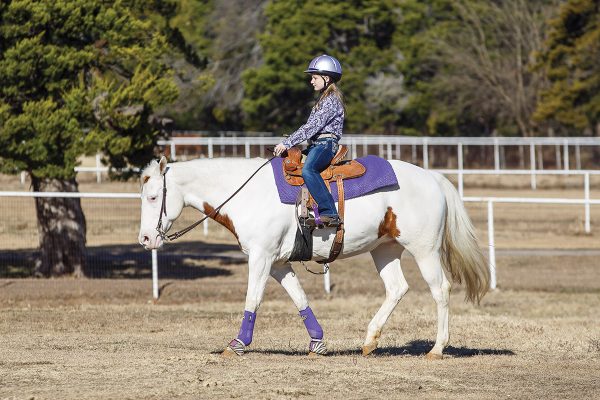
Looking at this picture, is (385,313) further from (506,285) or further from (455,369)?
(506,285)

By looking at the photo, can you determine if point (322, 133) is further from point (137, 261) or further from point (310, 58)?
point (310, 58)

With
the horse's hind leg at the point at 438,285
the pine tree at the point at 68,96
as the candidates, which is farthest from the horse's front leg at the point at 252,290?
the pine tree at the point at 68,96

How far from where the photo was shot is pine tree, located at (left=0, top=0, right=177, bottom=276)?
2125 cm

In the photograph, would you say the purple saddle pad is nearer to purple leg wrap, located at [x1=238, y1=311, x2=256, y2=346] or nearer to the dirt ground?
purple leg wrap, located at [x1=238, y1=311, x2=256, y2=346]

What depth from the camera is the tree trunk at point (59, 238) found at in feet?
74.0

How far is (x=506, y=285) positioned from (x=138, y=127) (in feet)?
25.0

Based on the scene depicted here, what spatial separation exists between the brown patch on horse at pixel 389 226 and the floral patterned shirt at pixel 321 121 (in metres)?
1.06

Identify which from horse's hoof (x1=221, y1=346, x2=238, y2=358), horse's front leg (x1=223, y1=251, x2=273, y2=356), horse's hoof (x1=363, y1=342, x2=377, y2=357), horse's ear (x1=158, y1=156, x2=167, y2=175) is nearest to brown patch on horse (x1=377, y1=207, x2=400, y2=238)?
horse's hoof (x1=363, y1=342, x2=377, y2=357)

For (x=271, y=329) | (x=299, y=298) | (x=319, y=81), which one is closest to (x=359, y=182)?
(x=319, y=81)

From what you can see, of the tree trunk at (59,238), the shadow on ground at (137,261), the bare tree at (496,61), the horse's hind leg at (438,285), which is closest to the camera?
the horse's hind leg at (438,285)

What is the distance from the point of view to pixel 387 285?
12164 millimetres

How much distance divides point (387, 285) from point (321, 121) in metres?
1.97

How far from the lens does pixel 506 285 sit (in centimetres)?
2236

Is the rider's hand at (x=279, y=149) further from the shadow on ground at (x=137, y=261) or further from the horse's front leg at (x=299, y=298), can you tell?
the shadow on ground at (x=137, y=261)
